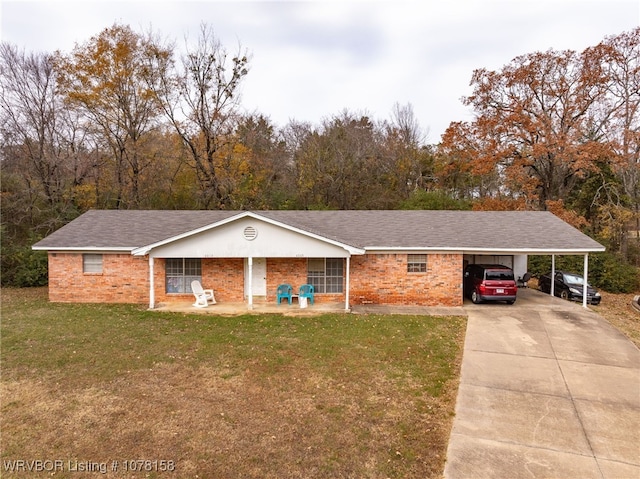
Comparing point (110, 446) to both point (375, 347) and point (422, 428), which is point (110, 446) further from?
point (375, 347)

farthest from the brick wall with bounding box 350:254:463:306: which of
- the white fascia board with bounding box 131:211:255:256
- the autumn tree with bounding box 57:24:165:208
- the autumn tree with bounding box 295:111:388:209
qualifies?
the autumn tree with bounding box 57:24:165:208

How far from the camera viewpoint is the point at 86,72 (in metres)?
23.6

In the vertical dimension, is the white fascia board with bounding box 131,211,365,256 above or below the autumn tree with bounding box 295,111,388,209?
below

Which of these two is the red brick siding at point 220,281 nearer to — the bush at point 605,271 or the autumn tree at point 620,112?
the bush at point 605,271

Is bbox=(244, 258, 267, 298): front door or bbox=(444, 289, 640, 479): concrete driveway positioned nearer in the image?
bbox=(444, 289, 640, 479): concrete driveway

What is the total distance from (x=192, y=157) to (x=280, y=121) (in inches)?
442

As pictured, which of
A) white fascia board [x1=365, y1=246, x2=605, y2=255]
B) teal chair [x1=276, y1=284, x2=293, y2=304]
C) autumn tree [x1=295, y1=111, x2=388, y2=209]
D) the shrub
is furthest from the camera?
autumn tree [x1=295, y1=111, x2=388, y2=209]

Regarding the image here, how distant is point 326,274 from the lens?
47.5 feet

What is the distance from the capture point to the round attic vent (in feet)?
42.2

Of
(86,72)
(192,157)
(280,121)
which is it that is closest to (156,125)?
(192,157)

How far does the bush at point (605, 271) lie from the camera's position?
2016cm

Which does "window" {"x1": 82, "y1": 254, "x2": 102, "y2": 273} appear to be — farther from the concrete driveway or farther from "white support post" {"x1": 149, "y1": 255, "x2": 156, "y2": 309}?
the concrete driveway

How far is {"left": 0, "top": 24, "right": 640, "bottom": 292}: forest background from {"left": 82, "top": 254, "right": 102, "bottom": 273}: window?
728 cm

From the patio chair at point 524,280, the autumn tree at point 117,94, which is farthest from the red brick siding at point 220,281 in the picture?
the patio chair at point 524,280
